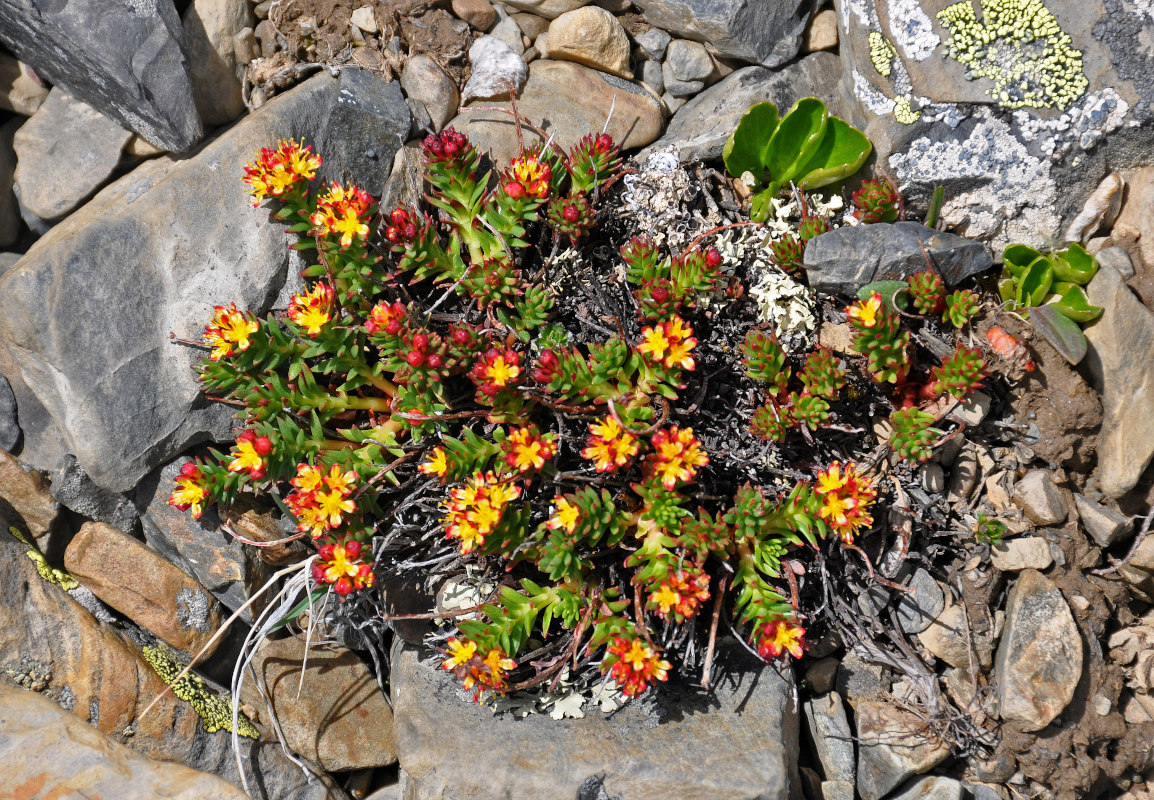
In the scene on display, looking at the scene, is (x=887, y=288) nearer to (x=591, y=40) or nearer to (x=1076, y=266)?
(x=1076, y=266)

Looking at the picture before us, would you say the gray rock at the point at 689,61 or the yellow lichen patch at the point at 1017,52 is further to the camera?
the gray rock at the point at 689,61

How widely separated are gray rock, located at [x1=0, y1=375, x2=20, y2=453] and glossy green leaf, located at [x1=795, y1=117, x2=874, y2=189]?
4.52 m

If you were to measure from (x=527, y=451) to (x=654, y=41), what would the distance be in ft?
8.60

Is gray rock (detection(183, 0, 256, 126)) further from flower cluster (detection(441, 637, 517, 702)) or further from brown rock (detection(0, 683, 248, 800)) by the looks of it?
flower cluster (detection(441, 637, 517, 702))

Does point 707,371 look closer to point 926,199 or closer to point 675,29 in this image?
point 926,199

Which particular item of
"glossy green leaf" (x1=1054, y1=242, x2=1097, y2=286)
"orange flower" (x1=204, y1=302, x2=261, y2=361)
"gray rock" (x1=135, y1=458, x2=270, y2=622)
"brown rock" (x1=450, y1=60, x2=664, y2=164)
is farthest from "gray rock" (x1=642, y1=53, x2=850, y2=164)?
"gray rock" (x1=135, y1=458, x2=270, y2=622)

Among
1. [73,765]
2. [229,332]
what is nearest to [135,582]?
[73,765]

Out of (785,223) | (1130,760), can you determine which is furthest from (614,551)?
(1130,760)

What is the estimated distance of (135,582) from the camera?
14.5 feet

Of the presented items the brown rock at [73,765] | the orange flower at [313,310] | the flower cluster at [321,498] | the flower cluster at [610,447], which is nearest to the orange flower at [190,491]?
the flower cluster at [321,498]

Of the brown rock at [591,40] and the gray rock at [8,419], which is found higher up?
the brown rock at [591,40]

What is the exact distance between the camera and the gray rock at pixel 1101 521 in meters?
3.89

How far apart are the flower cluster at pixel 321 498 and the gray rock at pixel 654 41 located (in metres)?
2.95

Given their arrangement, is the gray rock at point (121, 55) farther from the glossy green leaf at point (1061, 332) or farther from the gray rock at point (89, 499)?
the glossy green leaf at point (1061, 332)
